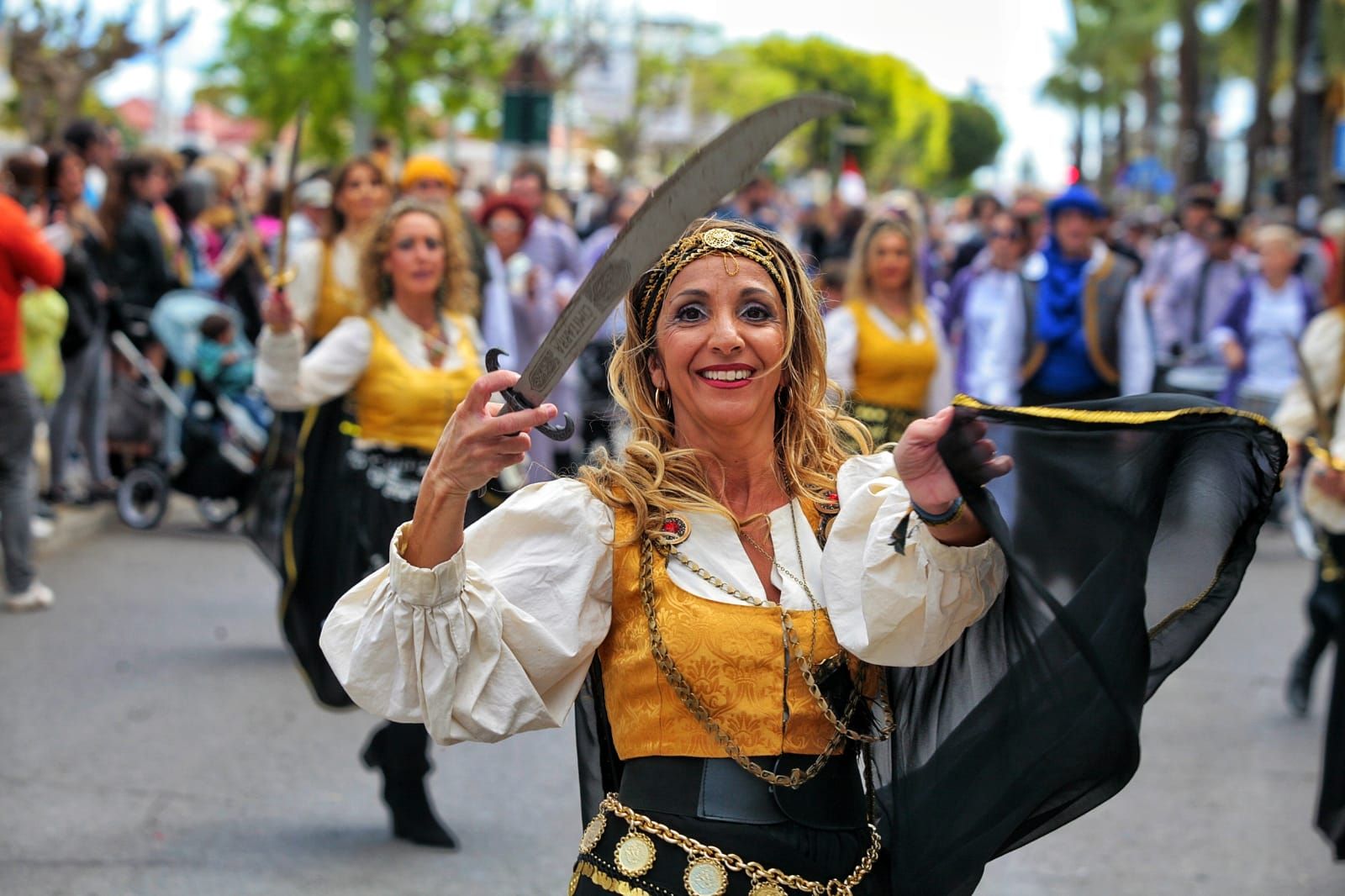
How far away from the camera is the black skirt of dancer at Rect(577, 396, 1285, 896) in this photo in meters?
2.53

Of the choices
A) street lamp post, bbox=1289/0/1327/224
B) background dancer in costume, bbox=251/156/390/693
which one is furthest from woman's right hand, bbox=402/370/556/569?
street lamp post, bbox=1289/0/1327/224

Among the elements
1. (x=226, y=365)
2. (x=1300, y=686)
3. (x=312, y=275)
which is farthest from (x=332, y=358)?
(x=226, y=365)

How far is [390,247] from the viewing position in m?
6.35

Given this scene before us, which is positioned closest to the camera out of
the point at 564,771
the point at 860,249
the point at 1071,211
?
the point at 564,771

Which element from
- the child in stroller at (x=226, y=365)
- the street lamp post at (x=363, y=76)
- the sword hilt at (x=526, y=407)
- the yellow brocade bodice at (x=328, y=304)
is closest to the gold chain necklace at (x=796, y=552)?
the sword hilt at (x=526, y=407)

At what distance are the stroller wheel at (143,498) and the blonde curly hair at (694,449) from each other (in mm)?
9176

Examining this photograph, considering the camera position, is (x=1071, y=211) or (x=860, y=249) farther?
(x=1071, y=211)

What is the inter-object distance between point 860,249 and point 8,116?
896 inches

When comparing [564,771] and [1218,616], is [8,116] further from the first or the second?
[1218,616]

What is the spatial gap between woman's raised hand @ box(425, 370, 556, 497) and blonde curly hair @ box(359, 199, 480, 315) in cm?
387

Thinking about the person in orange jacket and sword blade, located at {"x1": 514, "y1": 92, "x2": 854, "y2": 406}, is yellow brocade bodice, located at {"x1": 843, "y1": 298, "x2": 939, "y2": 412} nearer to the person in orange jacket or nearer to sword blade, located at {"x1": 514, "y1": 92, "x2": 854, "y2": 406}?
the person in orange jacket

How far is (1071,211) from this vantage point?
9492 mm

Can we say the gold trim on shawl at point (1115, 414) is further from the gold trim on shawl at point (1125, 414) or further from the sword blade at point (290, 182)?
the sword blade at point (290, 182)

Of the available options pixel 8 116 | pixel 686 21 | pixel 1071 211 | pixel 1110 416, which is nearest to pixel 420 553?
pixel 1110 416
